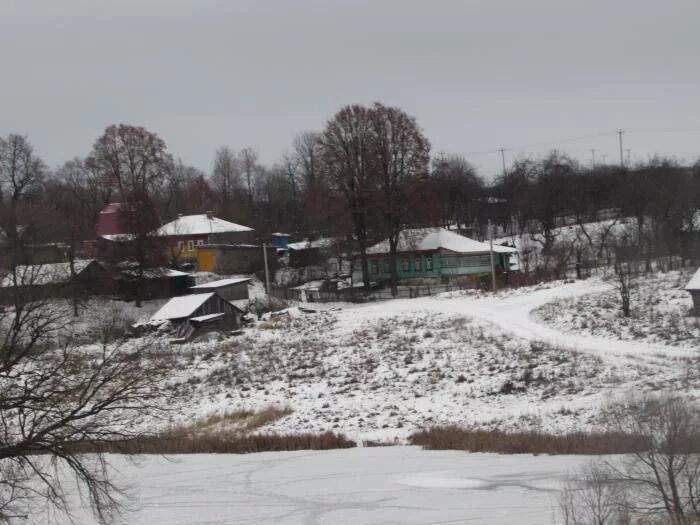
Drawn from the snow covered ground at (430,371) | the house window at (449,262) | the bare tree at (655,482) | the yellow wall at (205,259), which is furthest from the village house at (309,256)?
the bare tree at (655,482)

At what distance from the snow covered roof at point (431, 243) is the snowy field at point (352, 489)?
39241mm

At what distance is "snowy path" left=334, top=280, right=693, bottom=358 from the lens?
24.6m

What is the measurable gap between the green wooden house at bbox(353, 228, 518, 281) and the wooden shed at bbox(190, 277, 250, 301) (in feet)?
36.9

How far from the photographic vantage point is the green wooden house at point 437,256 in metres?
57.3

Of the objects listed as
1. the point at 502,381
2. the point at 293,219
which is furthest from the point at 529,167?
the point at 502,381

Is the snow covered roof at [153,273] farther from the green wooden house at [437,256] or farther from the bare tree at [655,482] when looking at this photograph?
the bare tree at [655,482]

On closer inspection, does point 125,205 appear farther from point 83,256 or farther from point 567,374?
point 567,374

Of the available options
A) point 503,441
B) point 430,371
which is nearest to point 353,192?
point 430,371

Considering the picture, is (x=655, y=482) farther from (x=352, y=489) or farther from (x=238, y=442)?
(x=238, y=442)

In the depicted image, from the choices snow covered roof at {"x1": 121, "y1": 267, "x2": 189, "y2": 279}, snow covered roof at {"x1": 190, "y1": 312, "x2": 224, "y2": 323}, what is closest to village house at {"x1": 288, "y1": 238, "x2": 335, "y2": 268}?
snow covered roof at {"x1": 121, "y1": 267, "x2": 189, "y2": 279}

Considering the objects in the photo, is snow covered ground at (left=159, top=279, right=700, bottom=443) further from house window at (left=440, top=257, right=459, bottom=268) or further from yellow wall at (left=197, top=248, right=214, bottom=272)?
yellow wall at (left=197, top=248, right=214, bottom=272)

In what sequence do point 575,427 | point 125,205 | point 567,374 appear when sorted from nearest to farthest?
1. point 575,427
2. point 567,374
3. point 125,205

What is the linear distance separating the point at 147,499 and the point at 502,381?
44.3 ft

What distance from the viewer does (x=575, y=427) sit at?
1800cm
